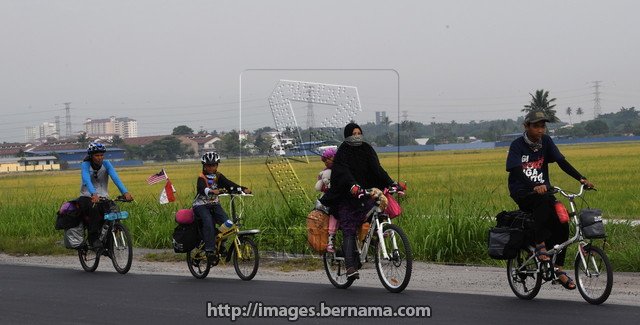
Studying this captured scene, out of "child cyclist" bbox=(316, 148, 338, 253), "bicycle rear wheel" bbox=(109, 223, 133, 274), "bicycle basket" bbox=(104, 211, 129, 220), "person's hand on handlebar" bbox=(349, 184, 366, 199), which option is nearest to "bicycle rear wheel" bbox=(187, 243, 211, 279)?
"bicycle rear wheel" bbox=(109, 223, 133, 274)

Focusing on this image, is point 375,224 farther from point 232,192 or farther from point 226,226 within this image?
point 226,226

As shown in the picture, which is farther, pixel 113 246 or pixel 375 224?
pixel 113 246

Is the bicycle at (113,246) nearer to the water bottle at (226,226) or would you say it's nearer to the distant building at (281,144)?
the water bottle at (226,226)

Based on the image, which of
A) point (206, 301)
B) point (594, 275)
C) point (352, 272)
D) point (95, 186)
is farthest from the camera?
point (95, 186)

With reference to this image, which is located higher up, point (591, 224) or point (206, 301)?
point (591, 224)

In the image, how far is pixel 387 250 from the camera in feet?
33.7

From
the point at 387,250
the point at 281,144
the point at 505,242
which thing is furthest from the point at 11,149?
the point at 505,242

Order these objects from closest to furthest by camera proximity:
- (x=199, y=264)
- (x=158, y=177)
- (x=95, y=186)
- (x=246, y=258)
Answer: (x=246, y=258)
(x=199, y=264)
(x=95, y=186)
(x=158, y=177)

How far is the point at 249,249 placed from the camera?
12070mm

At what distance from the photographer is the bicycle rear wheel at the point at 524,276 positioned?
31.1 ft

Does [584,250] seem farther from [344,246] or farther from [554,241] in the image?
[344,246]

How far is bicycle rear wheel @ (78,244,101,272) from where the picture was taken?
13758 millimetres

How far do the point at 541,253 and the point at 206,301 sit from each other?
3313 mm

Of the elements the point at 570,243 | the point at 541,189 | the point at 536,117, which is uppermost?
the point at 536,117
